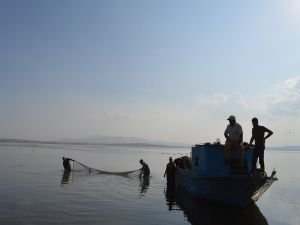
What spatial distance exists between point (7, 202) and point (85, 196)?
4.88 metres

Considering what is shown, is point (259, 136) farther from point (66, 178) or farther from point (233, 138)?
point (66, 178)

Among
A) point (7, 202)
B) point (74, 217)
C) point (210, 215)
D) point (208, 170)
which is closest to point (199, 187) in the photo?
point (208, 170)

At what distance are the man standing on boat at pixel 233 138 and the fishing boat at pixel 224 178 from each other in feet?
1.50

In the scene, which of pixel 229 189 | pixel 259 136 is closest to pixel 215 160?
pixel 229 189

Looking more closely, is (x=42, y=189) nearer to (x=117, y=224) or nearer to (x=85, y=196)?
(x=85, y=196)

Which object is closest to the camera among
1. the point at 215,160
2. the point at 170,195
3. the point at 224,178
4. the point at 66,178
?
the point at 224,178

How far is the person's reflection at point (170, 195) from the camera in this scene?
2210cm

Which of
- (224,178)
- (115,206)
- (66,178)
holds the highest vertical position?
(224,178)

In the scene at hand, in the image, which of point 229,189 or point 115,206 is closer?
point 229,189

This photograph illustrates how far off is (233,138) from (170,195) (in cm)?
808

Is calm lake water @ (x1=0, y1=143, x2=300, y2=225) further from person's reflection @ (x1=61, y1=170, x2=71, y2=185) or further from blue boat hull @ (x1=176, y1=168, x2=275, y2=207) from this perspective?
blue boat hull @ (x1=176, y1=168, x2=275, y2=207)

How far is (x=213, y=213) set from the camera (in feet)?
63.4

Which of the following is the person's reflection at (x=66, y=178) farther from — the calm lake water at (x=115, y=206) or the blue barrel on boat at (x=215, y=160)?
the blue barrel on boat at (x=215, y=160)

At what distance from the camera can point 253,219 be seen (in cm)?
1866
